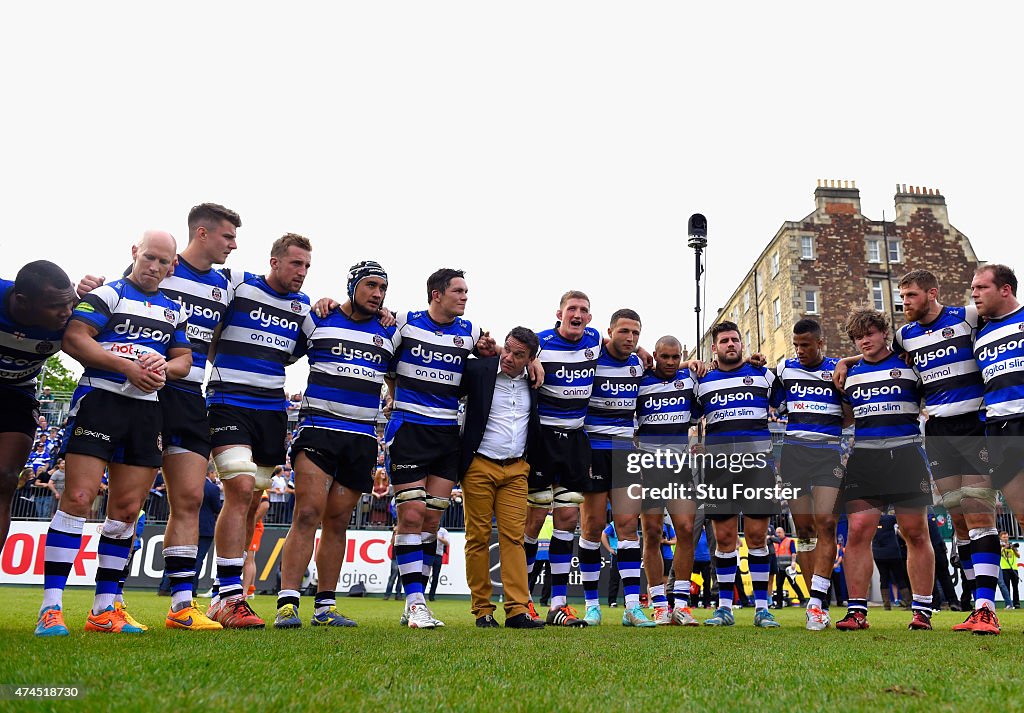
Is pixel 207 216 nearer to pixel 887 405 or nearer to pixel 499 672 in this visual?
pixel 499 672

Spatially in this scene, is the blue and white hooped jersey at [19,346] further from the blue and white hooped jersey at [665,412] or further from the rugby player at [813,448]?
the rugby player at [813,448]

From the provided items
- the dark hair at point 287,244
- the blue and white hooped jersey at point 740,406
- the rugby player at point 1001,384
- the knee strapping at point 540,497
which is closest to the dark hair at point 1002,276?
the rugby player at point 1001,384

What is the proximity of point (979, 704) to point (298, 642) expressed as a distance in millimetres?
3412

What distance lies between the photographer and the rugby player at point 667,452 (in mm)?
7977

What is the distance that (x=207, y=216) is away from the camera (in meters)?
6.05

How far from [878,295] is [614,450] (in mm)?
49116

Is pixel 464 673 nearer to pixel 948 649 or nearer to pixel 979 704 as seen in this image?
pixel 979 704

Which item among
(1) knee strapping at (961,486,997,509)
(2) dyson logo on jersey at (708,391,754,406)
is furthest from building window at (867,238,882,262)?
(1) knee strapping at (961,486,997,509)

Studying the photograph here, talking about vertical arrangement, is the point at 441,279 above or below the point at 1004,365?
above

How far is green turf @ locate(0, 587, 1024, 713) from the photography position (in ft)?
9.03

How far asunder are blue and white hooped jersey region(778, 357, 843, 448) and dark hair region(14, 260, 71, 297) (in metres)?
6.39

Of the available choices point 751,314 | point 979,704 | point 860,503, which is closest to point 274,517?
point 860,503

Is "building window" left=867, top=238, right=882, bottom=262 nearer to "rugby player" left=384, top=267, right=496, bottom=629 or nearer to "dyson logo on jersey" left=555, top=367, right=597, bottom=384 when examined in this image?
"dyson logo on jersey" left=555, top=367, right=597, bottom=384

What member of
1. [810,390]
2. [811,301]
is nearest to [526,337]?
[810,390]
